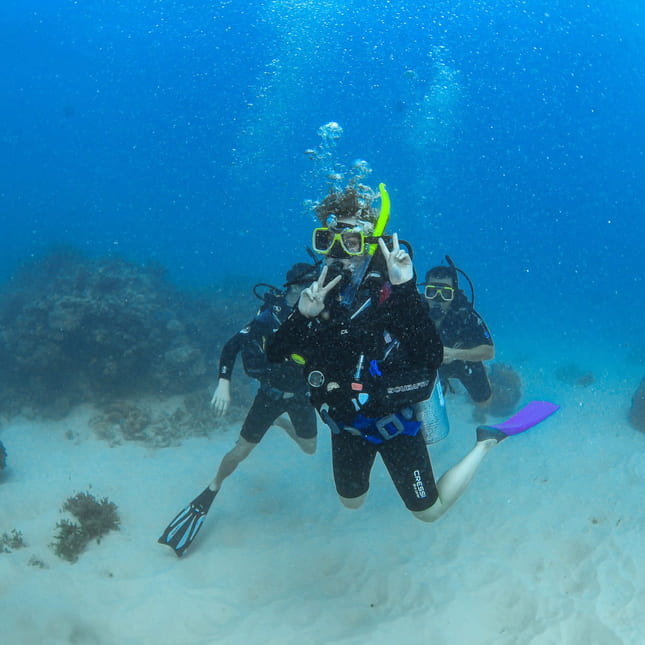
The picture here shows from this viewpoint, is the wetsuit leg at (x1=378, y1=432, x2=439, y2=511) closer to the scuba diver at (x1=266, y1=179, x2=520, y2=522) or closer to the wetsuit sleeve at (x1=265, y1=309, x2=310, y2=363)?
the scuba diver at (x1=266, y1=179, x2=520, y2=522)

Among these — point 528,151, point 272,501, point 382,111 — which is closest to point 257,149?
point 382,111

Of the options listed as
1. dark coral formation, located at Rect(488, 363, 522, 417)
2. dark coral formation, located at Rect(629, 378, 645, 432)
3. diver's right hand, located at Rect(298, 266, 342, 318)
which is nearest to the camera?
diver's right hand, located at Rect(298, 266, 342, 318)

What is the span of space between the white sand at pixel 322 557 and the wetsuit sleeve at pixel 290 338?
295 cm

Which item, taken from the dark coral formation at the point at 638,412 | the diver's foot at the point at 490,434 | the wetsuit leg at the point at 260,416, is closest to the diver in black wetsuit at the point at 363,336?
the diver's foot at the point at 490,434

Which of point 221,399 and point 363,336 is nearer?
point 363,336

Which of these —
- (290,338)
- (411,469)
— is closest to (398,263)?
(290,338)

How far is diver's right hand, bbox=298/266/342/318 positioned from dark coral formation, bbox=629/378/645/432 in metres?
11.6

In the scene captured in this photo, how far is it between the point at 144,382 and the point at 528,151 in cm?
10817

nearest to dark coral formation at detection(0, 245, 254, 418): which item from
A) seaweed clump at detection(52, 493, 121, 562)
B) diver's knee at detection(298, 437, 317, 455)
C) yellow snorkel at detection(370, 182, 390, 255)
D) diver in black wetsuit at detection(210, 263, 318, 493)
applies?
seaweed clump at detection(52, 493, 121, 562)

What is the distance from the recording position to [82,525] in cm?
596

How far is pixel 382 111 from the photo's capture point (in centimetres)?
6619

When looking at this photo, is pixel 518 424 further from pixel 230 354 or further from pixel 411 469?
pixel 230 354

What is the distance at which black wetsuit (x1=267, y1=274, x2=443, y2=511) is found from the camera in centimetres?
359

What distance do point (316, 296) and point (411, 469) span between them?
2.07 metres
